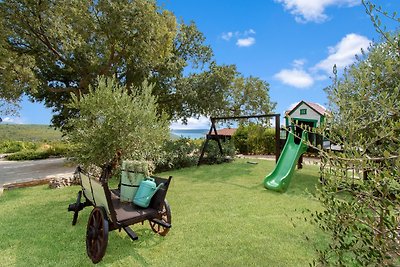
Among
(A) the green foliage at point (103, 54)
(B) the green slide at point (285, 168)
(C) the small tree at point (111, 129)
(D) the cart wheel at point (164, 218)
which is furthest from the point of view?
(A) the green foliage at point (103, 54)

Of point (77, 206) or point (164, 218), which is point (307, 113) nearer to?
point (164, 218)

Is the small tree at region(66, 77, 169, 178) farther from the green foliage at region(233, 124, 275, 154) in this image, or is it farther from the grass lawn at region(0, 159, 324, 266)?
the green foliage at region(233, 124, 275, 154)

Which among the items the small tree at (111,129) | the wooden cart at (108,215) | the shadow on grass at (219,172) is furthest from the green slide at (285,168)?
the wooden cart at (108,215)

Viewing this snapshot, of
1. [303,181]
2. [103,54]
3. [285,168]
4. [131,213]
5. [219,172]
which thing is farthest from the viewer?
[103,54]

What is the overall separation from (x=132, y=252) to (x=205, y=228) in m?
1.50

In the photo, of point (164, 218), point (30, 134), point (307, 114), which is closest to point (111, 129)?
point (164, 218)

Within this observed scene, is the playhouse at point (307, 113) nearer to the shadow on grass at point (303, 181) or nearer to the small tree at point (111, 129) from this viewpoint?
the shadow on grass at point (303, 181)

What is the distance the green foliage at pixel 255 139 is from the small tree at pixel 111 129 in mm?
12879

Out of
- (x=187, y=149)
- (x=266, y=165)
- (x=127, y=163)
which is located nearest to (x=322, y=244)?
(x=127, y=163)

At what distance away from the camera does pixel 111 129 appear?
21.7ft

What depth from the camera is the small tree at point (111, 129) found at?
6570 millimetres

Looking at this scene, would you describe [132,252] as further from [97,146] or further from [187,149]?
[187,149]

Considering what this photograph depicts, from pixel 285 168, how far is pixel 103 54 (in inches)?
420

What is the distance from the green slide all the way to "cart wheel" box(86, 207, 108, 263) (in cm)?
563
